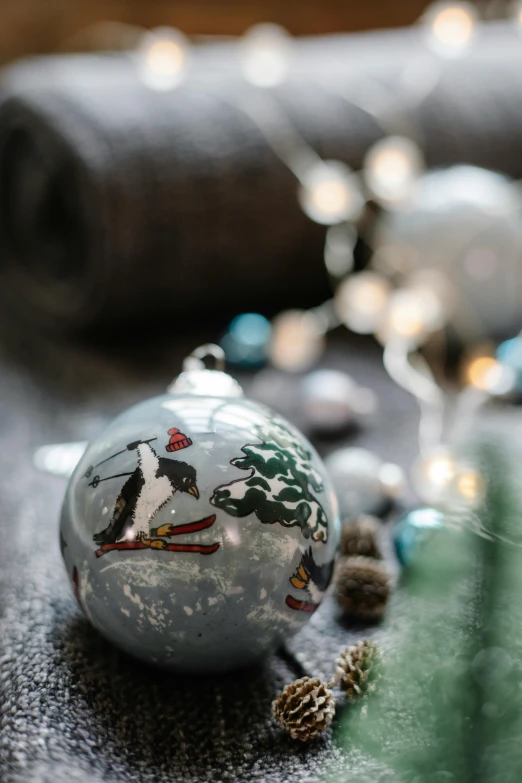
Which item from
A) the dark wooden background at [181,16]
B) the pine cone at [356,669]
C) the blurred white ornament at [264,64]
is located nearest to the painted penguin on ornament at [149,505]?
the pine cone at [356,669]

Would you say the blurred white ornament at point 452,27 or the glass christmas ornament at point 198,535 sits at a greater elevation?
the blurred white ornament at point 452,27

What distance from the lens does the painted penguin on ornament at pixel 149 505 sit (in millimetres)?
396

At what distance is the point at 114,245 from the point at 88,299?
68 mm

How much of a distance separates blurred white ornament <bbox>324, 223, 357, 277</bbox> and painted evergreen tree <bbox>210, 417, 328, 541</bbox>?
494 millimetres

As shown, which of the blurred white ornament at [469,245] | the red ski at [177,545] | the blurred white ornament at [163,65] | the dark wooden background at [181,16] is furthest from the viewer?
the dark wooden background at [181,16]

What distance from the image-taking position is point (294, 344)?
2.60 ft

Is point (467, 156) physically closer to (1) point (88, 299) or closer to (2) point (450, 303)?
(2) point (450, 303)

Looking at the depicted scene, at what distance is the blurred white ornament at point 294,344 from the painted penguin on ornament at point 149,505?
388 millimetres

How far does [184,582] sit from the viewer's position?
15.6 inches

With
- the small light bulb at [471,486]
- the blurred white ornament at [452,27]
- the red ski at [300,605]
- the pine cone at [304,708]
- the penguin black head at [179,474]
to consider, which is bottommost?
the pine cone at [304,708]

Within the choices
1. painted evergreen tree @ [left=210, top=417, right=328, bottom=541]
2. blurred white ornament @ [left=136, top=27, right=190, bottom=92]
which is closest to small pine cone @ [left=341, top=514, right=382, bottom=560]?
painted evergreen tree @ [left=210, top=417, right=328, bottom=541]

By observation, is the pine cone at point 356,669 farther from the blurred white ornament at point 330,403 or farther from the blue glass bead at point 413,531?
the blurred white ornament at point 330,403

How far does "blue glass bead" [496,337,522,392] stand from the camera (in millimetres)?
718

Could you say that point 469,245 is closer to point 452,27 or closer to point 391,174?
point 391,174
